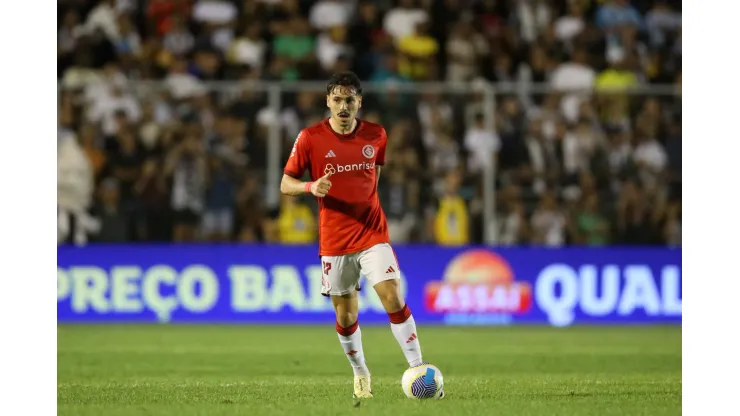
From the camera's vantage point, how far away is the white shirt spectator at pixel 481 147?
750 inches

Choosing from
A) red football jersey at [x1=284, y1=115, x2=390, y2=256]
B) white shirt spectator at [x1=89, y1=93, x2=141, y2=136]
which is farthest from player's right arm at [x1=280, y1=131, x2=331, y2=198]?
white shirt spectator at [x1=89, y1=93, x2=141, y2=136]

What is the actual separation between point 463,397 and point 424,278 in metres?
9.62

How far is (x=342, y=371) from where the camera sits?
1187cm

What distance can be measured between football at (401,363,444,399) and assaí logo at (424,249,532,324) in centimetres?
A: 989

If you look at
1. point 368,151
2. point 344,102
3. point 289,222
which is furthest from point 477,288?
point 344,102

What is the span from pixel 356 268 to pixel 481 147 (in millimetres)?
10007

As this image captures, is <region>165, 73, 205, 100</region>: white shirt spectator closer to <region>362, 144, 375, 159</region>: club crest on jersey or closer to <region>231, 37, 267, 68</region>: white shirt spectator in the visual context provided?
<region>231, 37, 267, 68</region>: white shirt spectator

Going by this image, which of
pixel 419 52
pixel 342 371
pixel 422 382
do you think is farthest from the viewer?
pixel 419 52

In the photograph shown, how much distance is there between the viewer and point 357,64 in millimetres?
20812

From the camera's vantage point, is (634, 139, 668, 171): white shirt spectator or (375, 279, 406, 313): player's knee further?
(634, 139, 668, 171): white shirt spectator

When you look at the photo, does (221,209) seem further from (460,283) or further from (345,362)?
(345,362)

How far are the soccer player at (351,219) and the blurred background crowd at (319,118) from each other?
9.12 m

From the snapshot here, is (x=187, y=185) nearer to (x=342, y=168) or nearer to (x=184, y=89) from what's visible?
(x=184, y=89)

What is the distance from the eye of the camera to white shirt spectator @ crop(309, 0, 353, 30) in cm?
2142
